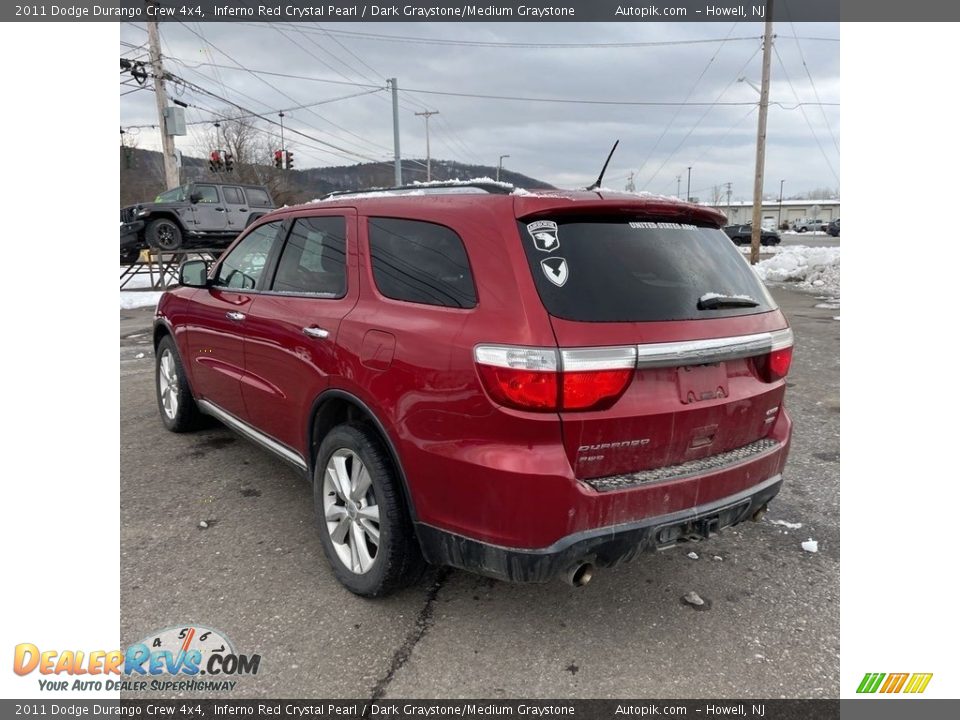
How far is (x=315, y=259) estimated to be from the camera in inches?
132

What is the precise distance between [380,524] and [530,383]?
0.99m

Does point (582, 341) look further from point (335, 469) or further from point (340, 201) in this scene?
point (340, 201)

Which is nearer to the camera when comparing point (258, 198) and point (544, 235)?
point (544, 235)

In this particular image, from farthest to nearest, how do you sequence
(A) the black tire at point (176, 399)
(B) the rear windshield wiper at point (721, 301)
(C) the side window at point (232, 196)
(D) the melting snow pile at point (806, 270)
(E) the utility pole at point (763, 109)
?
1. (E) the utility pole at point (763, 109)
2. (D) the melting snow pile at point (806, 270)
3. (C) the side window at point (232, 196)
4. (A) the black tire at point (176, 399)
5. (B) the rear windshield wiper at point (721, 301)

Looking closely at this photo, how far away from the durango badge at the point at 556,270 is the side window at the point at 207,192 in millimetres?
15879

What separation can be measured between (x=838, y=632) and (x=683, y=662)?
733 mm

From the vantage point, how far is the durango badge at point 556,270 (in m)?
2.32

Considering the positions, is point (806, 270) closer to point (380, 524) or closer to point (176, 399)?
point (176, 399)

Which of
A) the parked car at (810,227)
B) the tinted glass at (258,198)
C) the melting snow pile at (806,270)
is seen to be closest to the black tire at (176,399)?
the tinted glass at (258,198)

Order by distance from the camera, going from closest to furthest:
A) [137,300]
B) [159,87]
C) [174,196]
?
[137,300], [174,196], [159,87]

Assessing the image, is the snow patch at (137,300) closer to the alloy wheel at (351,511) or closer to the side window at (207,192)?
the side window at (207,192)

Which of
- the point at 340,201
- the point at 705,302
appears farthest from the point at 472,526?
the point at 340,201
